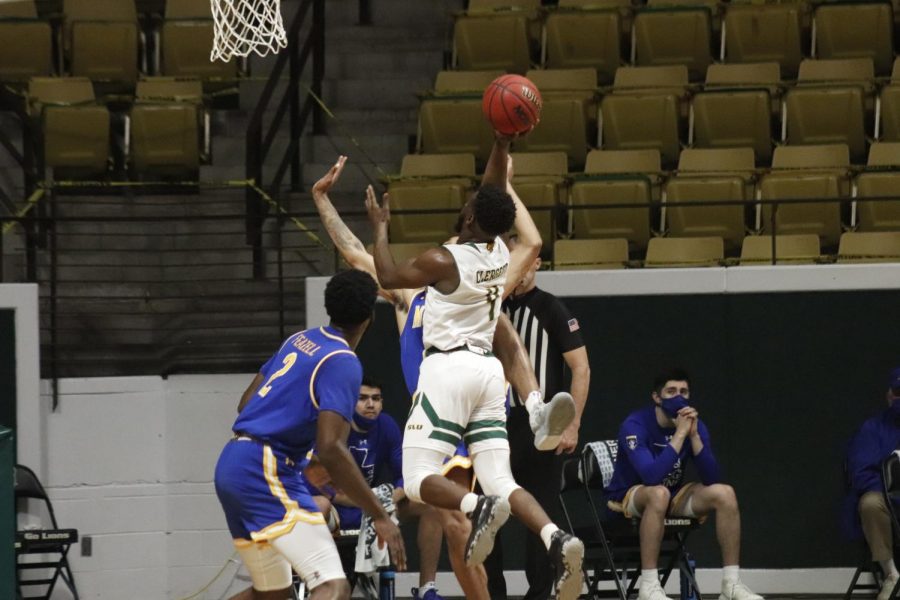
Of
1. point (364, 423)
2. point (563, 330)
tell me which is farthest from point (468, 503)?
point (364, 423)

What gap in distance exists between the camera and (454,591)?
39.9ft

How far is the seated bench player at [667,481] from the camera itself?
1077cm

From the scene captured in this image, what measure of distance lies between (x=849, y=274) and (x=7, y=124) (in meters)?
7.78

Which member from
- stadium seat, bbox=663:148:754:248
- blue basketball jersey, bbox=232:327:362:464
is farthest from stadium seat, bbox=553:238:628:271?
blue basketball jersey, bbox=232:327:362:464

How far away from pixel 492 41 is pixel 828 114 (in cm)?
315

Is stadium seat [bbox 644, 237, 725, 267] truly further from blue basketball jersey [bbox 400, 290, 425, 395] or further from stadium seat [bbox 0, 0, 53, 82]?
stadium seat [bbox 0, 0, 53, 82]

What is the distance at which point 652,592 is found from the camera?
1066cm

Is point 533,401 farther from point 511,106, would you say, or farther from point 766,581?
point 766,581

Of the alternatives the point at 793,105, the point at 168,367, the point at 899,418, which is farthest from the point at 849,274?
the point at 168,367

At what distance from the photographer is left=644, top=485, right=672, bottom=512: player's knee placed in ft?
35.3

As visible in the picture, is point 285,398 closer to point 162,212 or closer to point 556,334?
point 556,334

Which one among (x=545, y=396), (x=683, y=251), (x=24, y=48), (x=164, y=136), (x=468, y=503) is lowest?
(x=468, y=503)

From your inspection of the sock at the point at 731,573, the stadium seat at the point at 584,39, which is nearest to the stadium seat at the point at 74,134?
the stadium seat at the point at 584,39

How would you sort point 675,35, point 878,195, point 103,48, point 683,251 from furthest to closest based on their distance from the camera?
1. point 103,48
2. point 675,35
3. point 878,195
4. point 683,251
